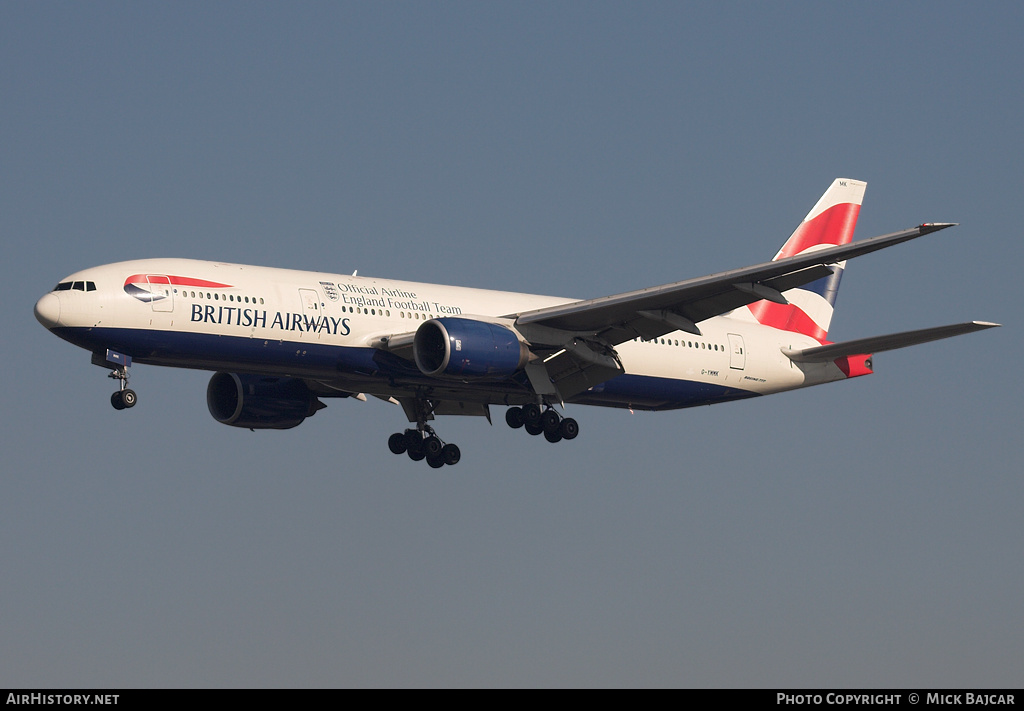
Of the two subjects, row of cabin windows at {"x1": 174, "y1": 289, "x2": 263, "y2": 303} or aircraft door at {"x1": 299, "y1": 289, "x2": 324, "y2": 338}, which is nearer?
row of cabin windows at {"x1": 174, "y1": 289, "x2": 263, "y2": 303}

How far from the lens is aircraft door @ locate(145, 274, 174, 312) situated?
37.1 meters

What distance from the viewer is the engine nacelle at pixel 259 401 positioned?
45.1 m

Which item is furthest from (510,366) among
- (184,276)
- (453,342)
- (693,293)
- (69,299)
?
(69,299)

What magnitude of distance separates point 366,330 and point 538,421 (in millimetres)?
6624

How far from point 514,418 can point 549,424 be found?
1246mm

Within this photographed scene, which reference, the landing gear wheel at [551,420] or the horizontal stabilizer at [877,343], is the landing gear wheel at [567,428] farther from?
the horizontal stabilizer at [877,343]

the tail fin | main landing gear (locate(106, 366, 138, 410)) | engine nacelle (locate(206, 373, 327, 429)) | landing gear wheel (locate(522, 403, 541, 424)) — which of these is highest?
the tail fin

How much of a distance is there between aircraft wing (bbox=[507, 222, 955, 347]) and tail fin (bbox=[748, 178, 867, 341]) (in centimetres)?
886

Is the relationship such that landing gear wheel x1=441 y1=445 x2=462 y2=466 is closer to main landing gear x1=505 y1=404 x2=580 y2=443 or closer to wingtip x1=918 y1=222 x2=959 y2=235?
main landing gear x1=505 y1=404 x2=580 y2=443

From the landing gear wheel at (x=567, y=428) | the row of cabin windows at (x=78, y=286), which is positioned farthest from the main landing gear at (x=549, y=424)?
the row of cabin windows at (x=78, y=286)

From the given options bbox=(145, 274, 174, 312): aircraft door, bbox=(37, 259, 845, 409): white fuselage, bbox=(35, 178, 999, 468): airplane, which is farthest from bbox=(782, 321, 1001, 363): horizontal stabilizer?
bbox=(145, 274, 174, 312): aircraft door

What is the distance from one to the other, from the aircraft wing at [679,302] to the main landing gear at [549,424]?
3013 millimetres

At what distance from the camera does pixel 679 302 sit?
39.4 m
